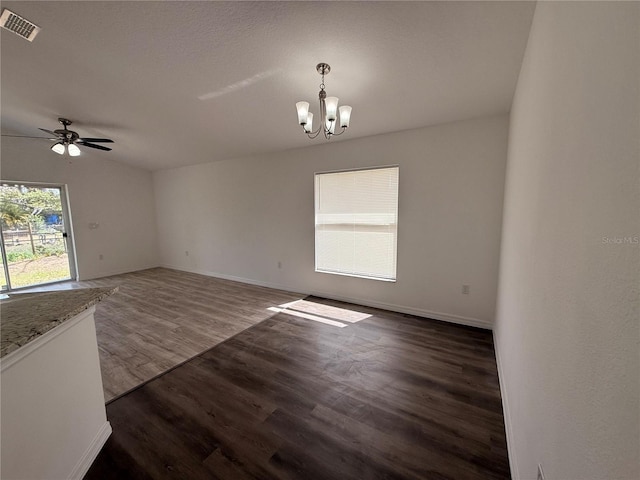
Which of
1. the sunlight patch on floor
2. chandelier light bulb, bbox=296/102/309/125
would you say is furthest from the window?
chandelier light bulb, bbox=296/102/309/125

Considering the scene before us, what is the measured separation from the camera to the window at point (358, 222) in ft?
11.0

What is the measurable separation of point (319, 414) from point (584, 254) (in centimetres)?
174

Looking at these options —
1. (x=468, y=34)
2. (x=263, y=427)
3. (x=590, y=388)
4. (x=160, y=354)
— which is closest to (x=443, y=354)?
(x=263, y=427)

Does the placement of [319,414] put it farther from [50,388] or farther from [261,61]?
[261,61]

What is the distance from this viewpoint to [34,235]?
468 centimetres

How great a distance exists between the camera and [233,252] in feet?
16.5

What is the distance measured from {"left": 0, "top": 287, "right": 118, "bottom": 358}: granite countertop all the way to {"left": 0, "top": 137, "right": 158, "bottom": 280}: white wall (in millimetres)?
5154

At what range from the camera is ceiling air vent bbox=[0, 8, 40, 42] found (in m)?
1.90

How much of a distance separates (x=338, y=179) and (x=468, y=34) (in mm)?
2197

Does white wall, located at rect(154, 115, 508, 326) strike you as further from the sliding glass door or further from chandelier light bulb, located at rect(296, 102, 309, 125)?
the sliding glass door

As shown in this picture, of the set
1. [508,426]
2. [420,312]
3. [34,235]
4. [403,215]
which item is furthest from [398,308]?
[34,235]

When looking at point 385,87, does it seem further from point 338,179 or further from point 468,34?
point 338,179

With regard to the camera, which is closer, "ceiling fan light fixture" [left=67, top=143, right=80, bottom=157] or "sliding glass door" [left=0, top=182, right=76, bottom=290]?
"ceiling fan light fixture" [left=67, top=143, right=80, bottom=157]

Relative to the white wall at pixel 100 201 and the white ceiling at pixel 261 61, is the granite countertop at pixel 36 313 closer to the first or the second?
the white ceiling at pixel 261 61
